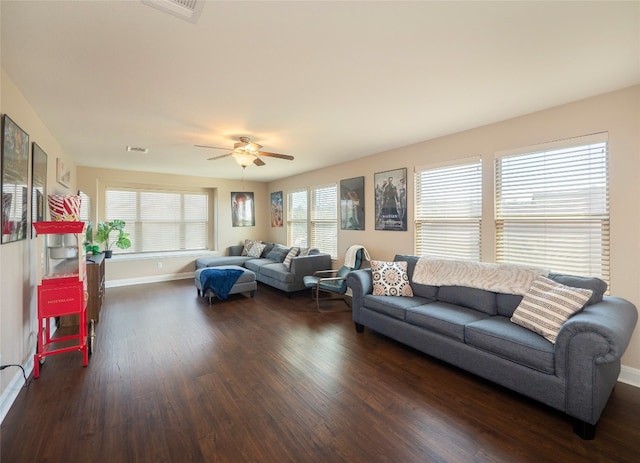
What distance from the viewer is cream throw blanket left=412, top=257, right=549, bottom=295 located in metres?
2.69

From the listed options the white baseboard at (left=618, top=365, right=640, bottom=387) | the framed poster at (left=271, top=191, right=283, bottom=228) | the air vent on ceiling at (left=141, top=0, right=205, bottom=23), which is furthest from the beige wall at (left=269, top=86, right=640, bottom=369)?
the framed poster at (left=271, top=191, right=283, bottom=228)

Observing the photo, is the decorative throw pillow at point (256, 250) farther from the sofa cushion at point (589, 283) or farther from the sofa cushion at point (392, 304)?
the sofa cushion at point (589, 283)

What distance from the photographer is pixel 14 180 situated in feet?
7.15

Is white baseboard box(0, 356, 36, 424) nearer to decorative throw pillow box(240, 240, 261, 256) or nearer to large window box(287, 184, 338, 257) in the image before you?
large window box(287, 184, 338, 257)

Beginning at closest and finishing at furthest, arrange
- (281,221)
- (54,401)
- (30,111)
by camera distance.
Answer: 1. (54,401)
2. (30,111)
3. (281,221)

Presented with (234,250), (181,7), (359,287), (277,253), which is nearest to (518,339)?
(359,287)

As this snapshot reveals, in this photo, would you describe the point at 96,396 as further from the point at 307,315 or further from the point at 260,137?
the point at 260,137

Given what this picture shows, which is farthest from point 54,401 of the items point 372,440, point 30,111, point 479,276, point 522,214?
point 522,214

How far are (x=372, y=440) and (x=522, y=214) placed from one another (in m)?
2.76

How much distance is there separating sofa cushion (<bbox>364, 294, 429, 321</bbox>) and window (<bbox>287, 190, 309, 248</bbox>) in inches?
129

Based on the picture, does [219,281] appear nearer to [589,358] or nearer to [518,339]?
[518,339]

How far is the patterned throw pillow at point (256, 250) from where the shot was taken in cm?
693

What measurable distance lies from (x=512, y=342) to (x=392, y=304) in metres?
1.16

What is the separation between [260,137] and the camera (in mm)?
3711
